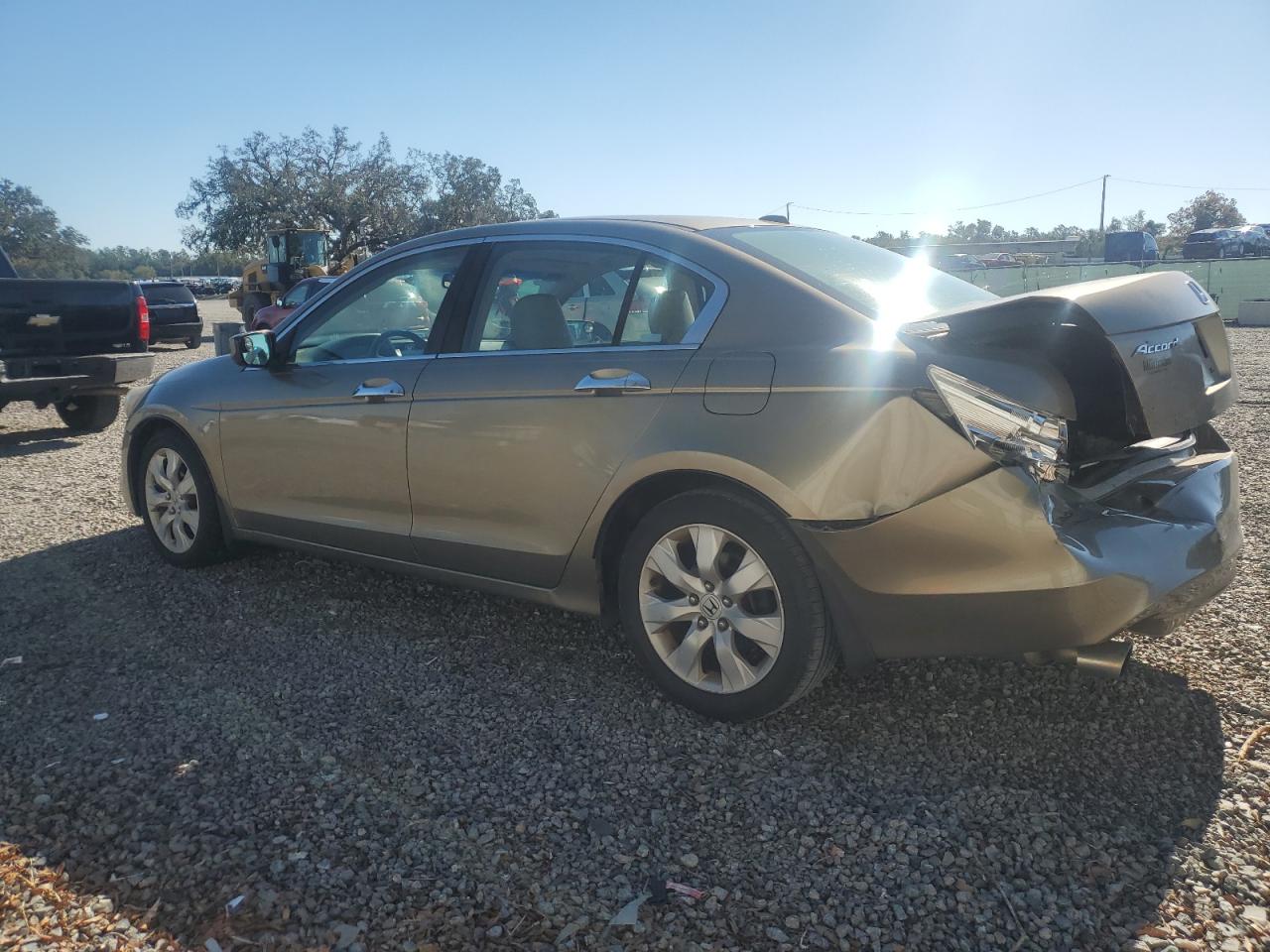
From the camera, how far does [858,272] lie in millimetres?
3545

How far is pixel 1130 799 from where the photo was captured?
2.79m

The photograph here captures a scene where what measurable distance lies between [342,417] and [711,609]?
1941 millimetres

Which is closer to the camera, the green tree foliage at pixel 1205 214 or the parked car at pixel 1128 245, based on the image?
the parked car at pixel 1128 245

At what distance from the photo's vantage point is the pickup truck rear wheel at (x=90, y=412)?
1007 cm

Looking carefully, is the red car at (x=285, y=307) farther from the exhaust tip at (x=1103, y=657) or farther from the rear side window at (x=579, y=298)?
the exhaust tip at (x=1103, y=657)

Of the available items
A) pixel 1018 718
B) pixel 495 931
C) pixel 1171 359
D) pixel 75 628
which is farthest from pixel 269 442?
pixel 1171 359

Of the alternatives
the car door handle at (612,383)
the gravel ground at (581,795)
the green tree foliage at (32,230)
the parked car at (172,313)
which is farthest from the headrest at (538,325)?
the green tree foliage at (32,230)

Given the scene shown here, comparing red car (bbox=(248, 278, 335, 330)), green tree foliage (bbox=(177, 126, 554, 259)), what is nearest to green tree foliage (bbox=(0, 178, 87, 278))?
green tree foliage (bbox=(177, 126, 554, 259))

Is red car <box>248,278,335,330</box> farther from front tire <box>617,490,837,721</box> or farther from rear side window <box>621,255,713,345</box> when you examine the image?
front tire <box>617,490,837,721</box>

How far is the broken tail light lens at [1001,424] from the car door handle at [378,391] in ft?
7.18

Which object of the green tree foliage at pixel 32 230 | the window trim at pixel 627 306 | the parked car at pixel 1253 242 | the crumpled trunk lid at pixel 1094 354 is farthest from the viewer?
the green tree foliage at pixel 32 230

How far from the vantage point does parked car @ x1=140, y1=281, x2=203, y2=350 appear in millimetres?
22641

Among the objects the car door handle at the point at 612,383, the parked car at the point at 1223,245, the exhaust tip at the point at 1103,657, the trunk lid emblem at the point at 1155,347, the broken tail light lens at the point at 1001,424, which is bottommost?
the exhaust tip at the point at 1103,657

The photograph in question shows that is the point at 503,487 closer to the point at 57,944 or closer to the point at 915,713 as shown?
the point at 915,713
